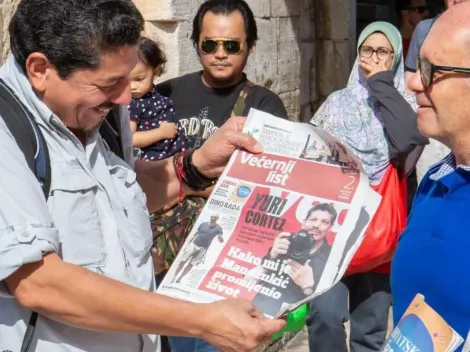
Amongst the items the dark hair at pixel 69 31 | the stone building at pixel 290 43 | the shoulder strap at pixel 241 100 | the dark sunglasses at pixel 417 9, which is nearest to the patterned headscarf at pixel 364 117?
the shoulder strap at pixel 241 100

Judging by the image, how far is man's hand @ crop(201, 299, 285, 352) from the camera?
65.1 inches

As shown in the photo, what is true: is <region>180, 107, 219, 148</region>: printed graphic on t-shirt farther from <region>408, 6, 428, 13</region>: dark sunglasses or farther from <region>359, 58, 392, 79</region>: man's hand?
<region>408, 6, 428, 13</region>: dark sunglasses

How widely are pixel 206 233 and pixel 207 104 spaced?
4.18 feet

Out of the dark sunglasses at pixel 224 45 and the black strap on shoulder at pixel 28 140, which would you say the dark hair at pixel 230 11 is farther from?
the black strap on shoulder at pixel 28 140

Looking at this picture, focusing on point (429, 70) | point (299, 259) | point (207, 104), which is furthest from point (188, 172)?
point (207, 104)

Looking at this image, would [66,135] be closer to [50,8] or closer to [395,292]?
[50,8]

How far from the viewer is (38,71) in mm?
1674

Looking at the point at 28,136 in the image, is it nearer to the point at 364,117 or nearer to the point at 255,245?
the point at 255,245

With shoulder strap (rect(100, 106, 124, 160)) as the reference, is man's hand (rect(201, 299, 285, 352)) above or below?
below

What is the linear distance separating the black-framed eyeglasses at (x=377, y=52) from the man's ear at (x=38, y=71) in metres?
2.14

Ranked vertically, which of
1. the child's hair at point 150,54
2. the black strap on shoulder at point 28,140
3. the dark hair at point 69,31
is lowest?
the child's hair at point 150,54

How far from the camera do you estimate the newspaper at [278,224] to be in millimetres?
1802

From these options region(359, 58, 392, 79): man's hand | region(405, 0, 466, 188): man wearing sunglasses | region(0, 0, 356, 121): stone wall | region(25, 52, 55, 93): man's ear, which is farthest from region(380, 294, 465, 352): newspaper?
region(0, 0, 356, 121): stone wall

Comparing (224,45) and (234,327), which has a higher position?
(224,45)
